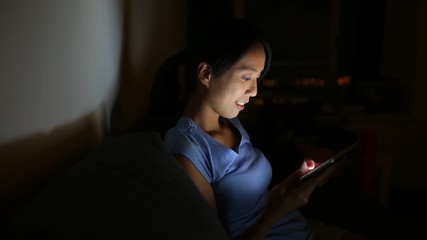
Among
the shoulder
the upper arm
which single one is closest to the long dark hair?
the shoulder

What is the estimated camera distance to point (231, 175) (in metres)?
1.11

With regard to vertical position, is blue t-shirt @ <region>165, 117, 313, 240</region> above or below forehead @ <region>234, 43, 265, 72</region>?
below

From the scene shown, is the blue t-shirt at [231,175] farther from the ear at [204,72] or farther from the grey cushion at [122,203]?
the grey cushion at [122,203]

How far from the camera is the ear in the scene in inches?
43.8

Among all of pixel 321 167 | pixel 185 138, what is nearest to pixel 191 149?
pixel 185 138

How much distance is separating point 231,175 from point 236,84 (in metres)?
0.22

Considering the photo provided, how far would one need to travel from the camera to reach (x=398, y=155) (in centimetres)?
306

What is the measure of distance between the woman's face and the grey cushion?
0.30 metres

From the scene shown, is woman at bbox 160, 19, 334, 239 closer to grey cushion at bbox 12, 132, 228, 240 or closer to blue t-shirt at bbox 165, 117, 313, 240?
blue t-shirt at bbox 165, 117, 313, 240

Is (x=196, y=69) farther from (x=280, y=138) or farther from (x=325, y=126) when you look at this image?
(x=325, y=126)

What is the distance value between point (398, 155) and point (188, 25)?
1605 mm

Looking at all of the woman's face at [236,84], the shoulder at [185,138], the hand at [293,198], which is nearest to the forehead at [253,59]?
the woman's face at [236,84]

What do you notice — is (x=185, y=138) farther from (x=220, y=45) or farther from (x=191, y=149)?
(x=220, y=45)

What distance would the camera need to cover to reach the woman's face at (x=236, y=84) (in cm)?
110
